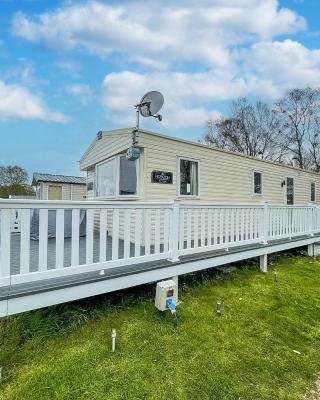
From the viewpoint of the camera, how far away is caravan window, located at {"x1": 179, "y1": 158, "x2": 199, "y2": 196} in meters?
6.96

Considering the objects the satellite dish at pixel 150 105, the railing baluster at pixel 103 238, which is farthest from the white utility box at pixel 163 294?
the satellite dish at pixel 150 105

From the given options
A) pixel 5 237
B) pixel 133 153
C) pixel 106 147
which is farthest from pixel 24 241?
pixel 106 147

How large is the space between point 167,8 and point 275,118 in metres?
22.0

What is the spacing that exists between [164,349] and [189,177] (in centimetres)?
465

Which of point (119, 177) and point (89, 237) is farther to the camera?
point (119, 177)

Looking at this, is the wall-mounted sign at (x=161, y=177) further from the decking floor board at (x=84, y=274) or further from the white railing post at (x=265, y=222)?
the white railing post at (x=265, y=222)

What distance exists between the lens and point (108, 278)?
11.5 feet

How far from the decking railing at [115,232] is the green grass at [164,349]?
716mm

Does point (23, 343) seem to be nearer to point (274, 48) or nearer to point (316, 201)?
point (316, 201)

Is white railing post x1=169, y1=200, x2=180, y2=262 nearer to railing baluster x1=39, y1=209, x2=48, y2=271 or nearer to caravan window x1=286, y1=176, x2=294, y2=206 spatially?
railing baluster x1=39, y1=209, x2=48, y2=271

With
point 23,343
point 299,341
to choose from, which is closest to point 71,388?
point 23,343

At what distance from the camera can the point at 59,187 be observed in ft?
65.2

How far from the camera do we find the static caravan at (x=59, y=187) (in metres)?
19.4

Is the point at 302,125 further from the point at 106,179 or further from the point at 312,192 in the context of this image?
the point at 106,179
